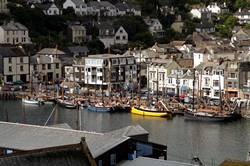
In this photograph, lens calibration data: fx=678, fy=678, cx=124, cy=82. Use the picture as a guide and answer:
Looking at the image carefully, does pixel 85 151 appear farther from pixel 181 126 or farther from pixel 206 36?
pixel 206 36

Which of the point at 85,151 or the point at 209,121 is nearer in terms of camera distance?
the point at 85,151

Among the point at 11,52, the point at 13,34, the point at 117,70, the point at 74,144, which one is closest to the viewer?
the point at 74,144

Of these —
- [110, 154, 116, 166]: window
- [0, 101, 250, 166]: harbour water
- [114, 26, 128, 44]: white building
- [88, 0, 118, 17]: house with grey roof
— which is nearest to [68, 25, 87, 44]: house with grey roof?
[114, 26, 128, 44]: white building

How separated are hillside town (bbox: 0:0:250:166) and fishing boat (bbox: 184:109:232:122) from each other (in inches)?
1.3

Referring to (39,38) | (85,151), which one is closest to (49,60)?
(39,38)

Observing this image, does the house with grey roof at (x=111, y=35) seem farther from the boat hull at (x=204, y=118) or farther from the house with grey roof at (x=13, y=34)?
the boat hull at (x=204, y=118)

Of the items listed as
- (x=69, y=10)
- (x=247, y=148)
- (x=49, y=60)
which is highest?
(x=69, y=10)

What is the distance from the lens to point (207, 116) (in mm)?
23188

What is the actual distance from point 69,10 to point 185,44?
10.4 metres

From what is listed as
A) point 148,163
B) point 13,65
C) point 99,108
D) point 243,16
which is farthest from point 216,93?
point 243,16

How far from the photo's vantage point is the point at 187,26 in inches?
1766

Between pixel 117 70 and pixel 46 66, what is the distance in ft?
12.7

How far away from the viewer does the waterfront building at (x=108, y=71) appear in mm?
29766

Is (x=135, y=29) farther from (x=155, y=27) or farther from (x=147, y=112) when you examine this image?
(x=147, y=112)
